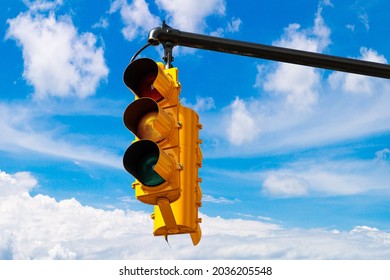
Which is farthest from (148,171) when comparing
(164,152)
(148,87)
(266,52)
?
(266,52)

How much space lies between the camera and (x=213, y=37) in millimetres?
6902

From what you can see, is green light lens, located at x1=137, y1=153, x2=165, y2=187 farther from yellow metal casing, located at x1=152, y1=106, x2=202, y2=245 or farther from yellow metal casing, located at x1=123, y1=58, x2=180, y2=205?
yellow metal casing, located at x1=152, y1=106, x2=202, y2=245

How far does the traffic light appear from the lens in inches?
202

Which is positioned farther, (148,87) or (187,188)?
(148,87)

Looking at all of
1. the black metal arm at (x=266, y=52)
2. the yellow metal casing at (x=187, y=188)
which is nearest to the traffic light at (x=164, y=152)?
the yellow metal casing at (x=187, y=188)

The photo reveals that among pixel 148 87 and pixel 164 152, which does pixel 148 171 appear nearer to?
pixel 164 152

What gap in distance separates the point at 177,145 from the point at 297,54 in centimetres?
240

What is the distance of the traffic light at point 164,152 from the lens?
512 centimetres

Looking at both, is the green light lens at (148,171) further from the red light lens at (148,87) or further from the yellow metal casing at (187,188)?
the red light lens at (148,87)

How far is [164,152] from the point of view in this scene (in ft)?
16.6

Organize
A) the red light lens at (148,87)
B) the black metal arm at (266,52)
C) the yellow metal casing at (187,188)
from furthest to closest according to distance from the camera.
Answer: the black metal arm at (266,52) < the red light lens at (148,87) < the yellow metal casing at (187,188)

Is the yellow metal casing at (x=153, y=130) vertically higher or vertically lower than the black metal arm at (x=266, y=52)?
lower

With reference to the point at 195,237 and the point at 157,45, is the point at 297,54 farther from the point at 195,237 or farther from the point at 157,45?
the point at 195,237
